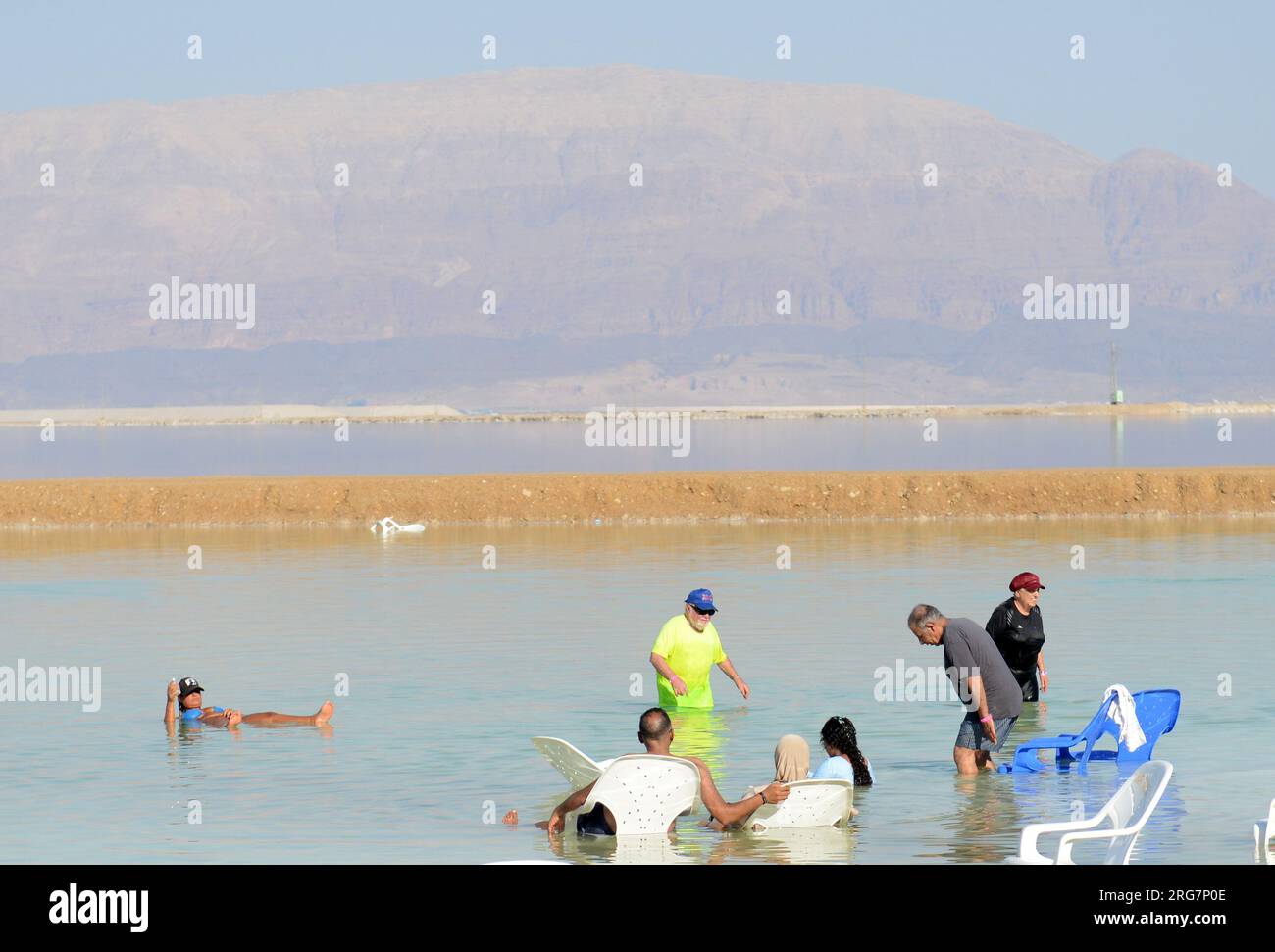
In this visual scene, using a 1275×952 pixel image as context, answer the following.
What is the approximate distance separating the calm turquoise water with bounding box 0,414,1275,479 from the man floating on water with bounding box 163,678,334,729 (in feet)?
160

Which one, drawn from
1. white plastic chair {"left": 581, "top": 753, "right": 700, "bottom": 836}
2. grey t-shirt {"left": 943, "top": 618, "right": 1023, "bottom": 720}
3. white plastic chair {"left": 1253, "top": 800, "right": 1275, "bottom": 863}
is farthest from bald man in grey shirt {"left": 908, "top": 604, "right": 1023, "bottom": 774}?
white plastic chair {"left": 1253, "top": 800, "right": 1275, "bottom": 863}

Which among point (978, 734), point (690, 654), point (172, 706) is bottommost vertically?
point (978, 734)

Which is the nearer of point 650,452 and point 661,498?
point 661,498

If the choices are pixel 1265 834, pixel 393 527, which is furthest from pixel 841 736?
pixel 393 527

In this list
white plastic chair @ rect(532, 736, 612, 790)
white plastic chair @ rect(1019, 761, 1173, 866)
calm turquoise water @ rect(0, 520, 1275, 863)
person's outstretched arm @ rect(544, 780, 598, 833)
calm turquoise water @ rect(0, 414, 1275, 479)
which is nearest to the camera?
white plastic chair @ rect(1019, 761, 1173, 866)

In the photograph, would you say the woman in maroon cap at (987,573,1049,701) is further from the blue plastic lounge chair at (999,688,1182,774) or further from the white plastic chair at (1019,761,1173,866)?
the white plastic chair at (1019,761,1173,866)

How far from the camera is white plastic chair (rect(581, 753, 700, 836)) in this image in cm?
1166

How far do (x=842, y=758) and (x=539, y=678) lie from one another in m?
6.56

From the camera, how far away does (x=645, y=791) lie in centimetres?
1171

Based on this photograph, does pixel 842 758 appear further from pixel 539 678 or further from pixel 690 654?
pixel 539 678

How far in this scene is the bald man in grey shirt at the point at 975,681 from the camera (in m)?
12.8
